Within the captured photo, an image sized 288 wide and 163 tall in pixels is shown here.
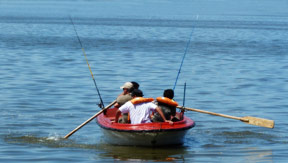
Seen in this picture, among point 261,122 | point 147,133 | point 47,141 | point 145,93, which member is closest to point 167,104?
point 147,133

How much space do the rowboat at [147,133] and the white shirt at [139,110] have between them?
247 mm

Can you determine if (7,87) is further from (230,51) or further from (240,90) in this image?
(230,51)

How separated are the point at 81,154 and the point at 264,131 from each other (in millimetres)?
5539

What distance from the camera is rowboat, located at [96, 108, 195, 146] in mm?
13102

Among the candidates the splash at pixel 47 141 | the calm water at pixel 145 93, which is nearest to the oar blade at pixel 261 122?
the calm water at pixel 145 93

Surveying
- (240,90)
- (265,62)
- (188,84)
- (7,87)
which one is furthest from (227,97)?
(265,62)

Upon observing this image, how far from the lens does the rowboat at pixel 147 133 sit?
43.0ft

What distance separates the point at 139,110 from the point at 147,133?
1.93ft

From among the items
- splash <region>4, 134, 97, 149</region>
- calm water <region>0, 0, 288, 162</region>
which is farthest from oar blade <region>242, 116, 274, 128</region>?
splash <region>4, 134, 97, 149</region>

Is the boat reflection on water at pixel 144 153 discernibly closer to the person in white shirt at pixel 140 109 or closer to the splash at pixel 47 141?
the person in white shirt at pixel 140 109

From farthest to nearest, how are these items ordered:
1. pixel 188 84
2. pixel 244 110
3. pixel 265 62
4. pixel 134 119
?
Result: pixel 265 62, pixel 188 84, pixel 244 110, pixel 134 119

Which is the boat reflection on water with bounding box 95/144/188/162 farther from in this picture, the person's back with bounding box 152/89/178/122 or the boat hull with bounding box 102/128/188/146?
the person's back with bounding box 152/89/178/122

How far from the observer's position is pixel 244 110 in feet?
65.7

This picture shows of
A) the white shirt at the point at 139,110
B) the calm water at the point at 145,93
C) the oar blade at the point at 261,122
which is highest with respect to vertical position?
the white shirt at the point at 139,110
